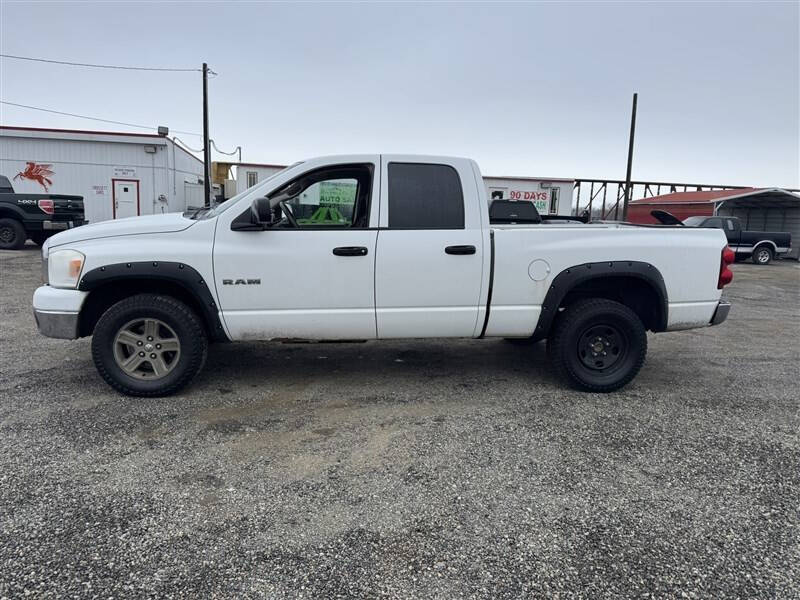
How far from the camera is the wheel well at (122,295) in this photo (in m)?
4.30

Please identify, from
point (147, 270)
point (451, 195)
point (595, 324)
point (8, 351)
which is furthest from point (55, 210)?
point (595, 324)

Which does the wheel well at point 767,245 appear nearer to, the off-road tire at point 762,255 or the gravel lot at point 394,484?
the off-road tire at point 762,255

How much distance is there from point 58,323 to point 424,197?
2.95m

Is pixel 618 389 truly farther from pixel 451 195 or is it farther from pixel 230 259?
pixel 230 259

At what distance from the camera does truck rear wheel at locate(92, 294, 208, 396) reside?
4.19 meters

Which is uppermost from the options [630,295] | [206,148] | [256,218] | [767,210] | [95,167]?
[206,148]

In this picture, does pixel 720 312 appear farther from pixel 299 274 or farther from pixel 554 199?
pixel 554 199

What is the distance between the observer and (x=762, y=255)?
21.0 meters

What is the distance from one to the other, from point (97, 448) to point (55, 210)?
13666 millimetres

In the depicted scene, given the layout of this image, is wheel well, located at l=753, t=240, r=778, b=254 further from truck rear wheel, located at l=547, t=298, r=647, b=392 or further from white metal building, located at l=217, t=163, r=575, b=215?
truck rear wheel, located at l=547, t=298, r=647, b=392

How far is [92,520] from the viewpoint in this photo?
2705 millimetres

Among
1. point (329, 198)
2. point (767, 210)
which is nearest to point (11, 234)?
point (329, 198)

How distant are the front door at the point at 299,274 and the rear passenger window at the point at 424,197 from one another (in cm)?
18

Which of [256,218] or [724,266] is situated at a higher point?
[256,218]
